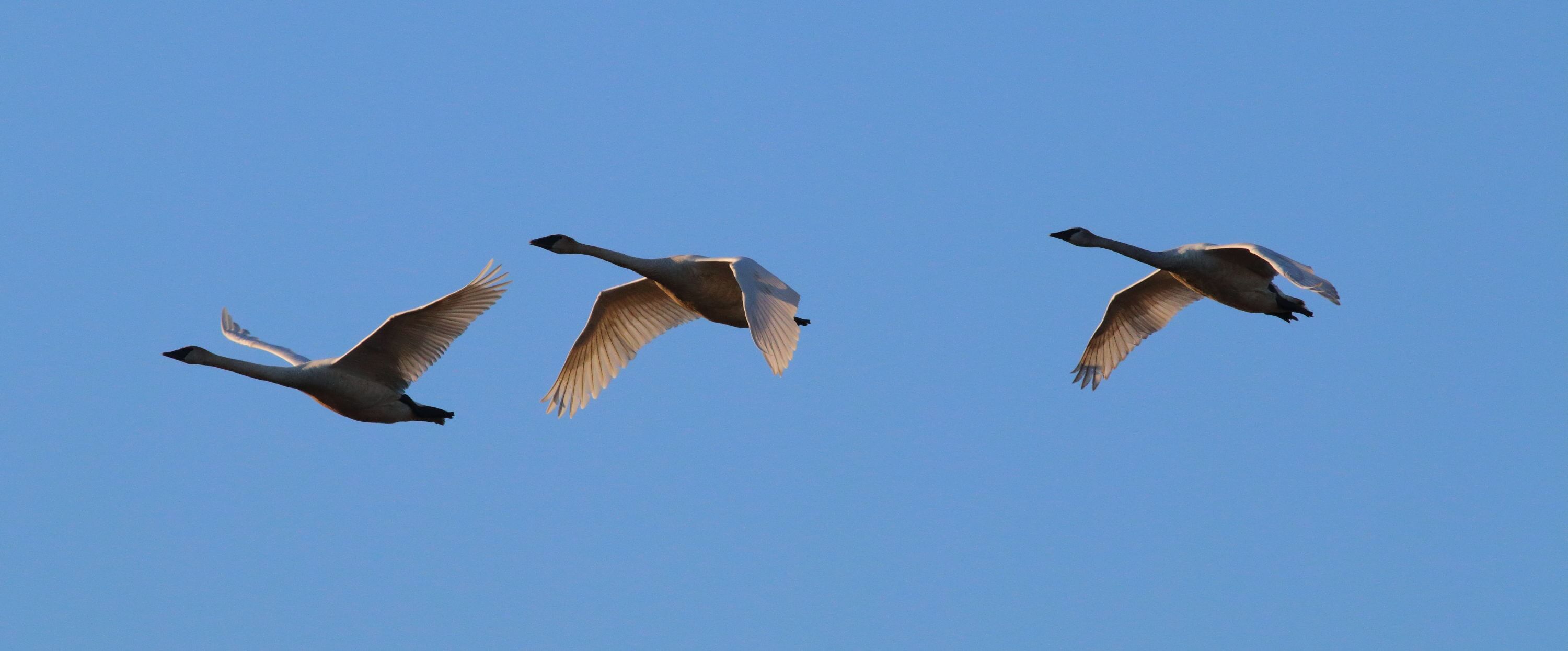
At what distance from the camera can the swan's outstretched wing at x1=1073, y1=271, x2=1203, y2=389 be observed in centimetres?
2303

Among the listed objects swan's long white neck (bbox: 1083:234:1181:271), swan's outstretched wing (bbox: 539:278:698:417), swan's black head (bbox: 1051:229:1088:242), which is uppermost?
swan's black head (bbox: 1051:229:1088:242)

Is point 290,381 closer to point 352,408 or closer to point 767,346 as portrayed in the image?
point 352,408

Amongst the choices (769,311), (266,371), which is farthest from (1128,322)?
(266,371)

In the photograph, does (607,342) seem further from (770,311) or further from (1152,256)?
(1152,256)

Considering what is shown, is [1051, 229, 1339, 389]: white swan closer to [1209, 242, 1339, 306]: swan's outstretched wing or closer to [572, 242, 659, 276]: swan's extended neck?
[1209, 242, 1339, 306]: swan's outstretched wing

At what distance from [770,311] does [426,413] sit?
14.4ft

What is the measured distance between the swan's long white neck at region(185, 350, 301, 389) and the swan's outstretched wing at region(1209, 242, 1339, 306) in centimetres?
1025

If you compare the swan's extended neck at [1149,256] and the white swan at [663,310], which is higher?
the swan's extended neck at [1149,256]

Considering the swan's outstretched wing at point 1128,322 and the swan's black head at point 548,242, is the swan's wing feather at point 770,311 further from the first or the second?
the swan's outstretched wing at point 1128,322

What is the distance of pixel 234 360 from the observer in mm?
17922

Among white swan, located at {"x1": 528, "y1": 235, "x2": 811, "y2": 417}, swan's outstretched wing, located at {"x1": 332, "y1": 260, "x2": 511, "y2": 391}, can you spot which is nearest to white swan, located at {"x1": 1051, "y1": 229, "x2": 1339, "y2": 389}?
white swan, located at {"x1": 528, "y1": 235, "x2": 811, "y2": 417}

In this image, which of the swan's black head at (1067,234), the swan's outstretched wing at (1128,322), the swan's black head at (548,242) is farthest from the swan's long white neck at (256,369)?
the swan's outstretched wing at (1128,322)

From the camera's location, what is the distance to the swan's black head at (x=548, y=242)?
65.9 feet

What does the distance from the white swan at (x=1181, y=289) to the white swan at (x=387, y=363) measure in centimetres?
758
